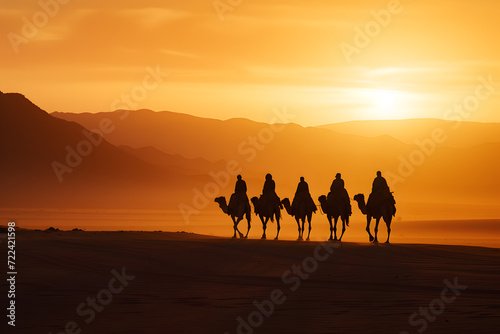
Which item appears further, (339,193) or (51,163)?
(51,163)

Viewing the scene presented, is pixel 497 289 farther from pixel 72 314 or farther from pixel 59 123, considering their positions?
pixel 59 123

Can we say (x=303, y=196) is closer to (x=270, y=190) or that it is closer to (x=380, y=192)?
(x=270, y=190)

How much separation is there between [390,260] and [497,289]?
6159 millimetres

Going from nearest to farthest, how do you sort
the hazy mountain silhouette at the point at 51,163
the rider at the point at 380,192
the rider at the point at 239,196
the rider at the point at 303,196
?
1. the rider at the point at 380,192
2. the rider at the point at 303,196
3. the rider at the point at 239,196
4. the hazy mountain silhouette at the point at 51,163

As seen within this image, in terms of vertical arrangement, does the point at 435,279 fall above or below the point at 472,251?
below

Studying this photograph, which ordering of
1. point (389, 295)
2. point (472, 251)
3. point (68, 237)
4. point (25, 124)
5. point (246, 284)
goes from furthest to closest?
point (25, 124), point (68, 237), point (472, 251), point (246, 284), point (389, 295)

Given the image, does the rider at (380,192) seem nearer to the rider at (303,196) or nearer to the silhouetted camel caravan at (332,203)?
the silhouetted camel caravan at (332,203)

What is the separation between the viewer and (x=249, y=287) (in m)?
17.9

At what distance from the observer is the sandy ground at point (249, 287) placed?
13641 millimetres

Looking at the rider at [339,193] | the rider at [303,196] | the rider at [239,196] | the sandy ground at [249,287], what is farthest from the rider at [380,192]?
the rider at [239,196]

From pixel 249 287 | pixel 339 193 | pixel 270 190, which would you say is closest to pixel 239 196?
pixel 270 190

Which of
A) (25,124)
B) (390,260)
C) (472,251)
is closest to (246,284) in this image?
(390,260)

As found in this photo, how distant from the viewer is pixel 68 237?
1122 inches

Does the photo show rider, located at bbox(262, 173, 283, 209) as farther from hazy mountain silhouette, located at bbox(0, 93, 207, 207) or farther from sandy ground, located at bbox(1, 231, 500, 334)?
hazy mountain silhouette, located at bbox(0, 93, 207, 207)
